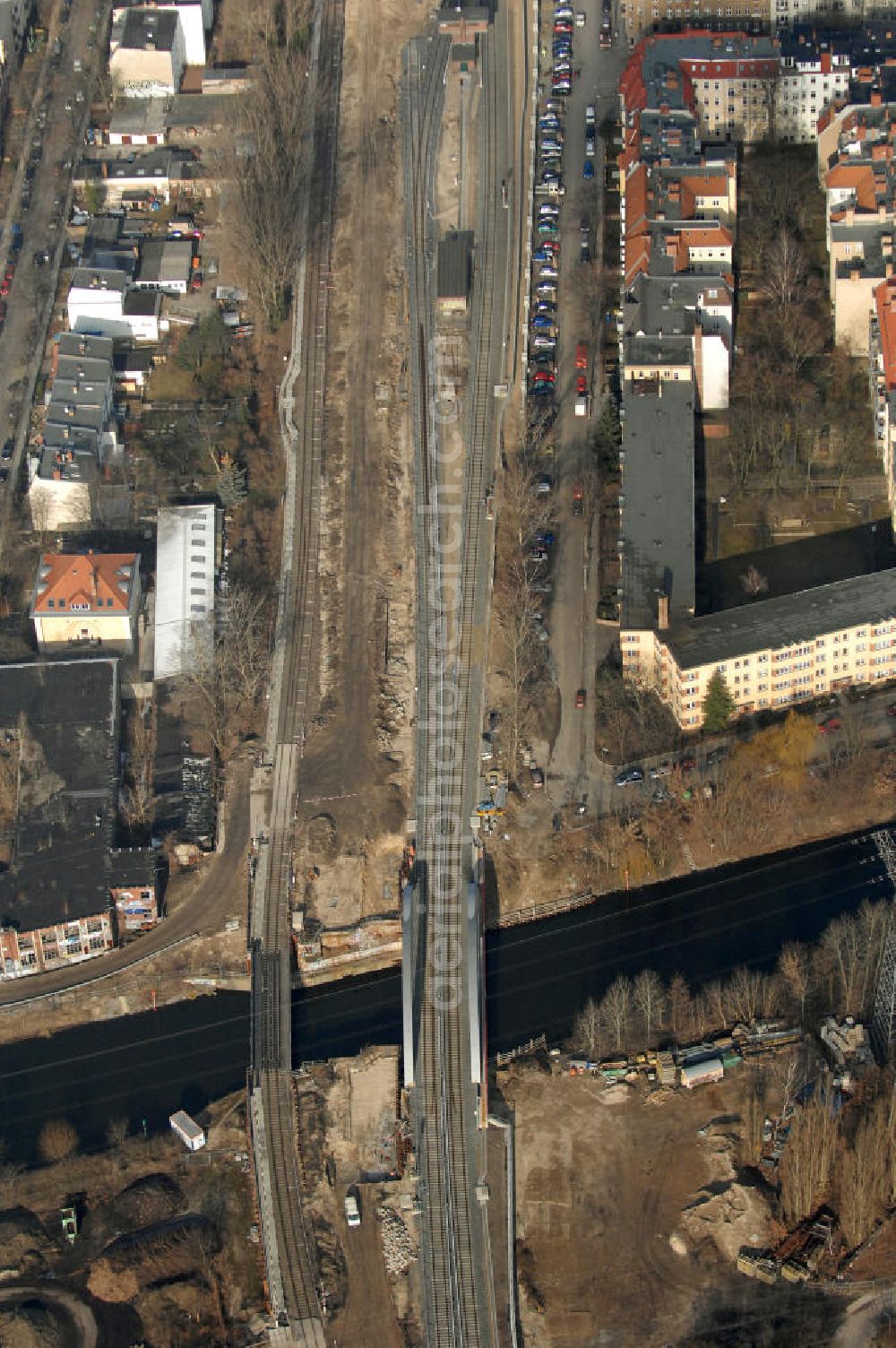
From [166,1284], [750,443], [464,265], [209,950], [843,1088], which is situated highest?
[464,265]

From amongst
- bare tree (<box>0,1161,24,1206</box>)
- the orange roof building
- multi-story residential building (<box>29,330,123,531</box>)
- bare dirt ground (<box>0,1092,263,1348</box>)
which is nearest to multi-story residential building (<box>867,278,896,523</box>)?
the orange roof building

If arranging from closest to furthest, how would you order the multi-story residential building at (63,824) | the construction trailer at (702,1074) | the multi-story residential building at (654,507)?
the construction trailer at (702,1074) → the multi-story residential building at (63,824) → the multi-story residential building at (654,507)

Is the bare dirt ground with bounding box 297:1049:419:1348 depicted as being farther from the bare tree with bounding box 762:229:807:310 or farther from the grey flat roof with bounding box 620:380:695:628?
the bare tree with bounding box 762:229:807:310

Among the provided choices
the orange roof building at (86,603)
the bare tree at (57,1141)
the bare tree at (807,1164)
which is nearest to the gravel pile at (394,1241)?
the bare tree at (57,1141)

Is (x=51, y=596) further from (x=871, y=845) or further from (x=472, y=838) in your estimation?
(x=871, y=845)

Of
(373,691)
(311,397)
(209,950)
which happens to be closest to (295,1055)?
(209,950)

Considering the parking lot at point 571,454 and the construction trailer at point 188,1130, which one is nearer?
the construction trailer at point 188,1130

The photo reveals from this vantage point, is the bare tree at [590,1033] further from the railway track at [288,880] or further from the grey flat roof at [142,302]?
the grey flat roof at [142,302]
